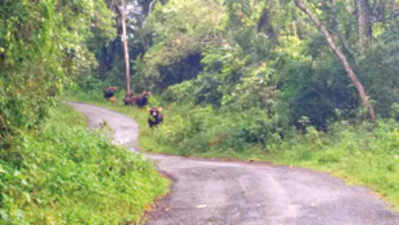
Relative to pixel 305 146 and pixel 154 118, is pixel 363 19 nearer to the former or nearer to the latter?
pixel 305 146

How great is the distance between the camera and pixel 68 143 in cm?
1102

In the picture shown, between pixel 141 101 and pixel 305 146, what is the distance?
53.9ft

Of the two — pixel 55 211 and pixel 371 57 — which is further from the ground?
pixel 371 57

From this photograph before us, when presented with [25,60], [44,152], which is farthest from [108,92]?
[25,60]

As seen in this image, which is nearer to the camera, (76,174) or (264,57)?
(76,174)

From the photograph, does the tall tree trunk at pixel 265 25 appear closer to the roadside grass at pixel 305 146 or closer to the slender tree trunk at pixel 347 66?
the roadside grass at pixel 305 146

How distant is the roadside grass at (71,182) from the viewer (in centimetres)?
707

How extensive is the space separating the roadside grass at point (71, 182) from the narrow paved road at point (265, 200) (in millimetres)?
637

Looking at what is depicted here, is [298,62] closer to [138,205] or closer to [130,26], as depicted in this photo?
[138,205]

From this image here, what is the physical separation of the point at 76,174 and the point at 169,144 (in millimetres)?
13599

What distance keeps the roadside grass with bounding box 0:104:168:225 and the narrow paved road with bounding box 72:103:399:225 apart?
637mm

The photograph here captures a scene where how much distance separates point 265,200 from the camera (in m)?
9.91

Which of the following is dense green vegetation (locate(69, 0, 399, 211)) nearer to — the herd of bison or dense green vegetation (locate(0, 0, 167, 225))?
the herd of bison

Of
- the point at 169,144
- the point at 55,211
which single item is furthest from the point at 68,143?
the point at 169,144
